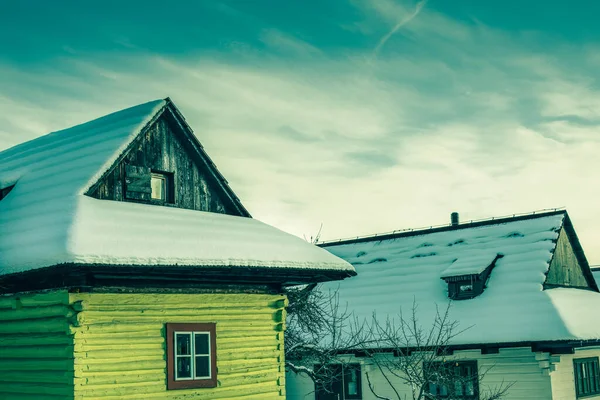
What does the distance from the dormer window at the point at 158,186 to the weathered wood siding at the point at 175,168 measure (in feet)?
0.57

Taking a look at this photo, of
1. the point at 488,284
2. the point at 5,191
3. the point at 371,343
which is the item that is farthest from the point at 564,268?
the point at 5,191

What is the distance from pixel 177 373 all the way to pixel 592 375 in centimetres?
1466

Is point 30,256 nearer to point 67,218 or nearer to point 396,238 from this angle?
point 67,218

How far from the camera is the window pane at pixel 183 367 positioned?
13.8 meters

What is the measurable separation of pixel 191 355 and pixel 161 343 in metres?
0.66

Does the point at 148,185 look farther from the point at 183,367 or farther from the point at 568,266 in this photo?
the point at 568,266

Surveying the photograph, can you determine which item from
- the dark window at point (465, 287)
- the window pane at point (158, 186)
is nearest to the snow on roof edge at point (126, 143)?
the window pane at point (158, 186)

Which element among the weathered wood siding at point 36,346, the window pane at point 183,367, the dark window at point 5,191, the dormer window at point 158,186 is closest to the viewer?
the weathered wood siding at point 36,346

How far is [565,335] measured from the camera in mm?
19469

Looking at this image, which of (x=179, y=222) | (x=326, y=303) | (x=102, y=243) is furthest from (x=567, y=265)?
(x=102, y=243)

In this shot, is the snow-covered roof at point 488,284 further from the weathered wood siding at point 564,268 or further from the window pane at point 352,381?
the window pane at point 352,381

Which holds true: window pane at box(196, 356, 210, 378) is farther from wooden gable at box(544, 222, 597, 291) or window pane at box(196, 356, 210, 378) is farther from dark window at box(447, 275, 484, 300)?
wooden gable at box(544, 222, 597, 291)

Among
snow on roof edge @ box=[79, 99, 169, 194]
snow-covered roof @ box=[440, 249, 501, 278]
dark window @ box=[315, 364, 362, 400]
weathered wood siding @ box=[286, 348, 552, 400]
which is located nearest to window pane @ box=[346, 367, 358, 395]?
dark window @ box=[315, 364, 362, 400]

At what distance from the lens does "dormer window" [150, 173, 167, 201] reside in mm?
15137
